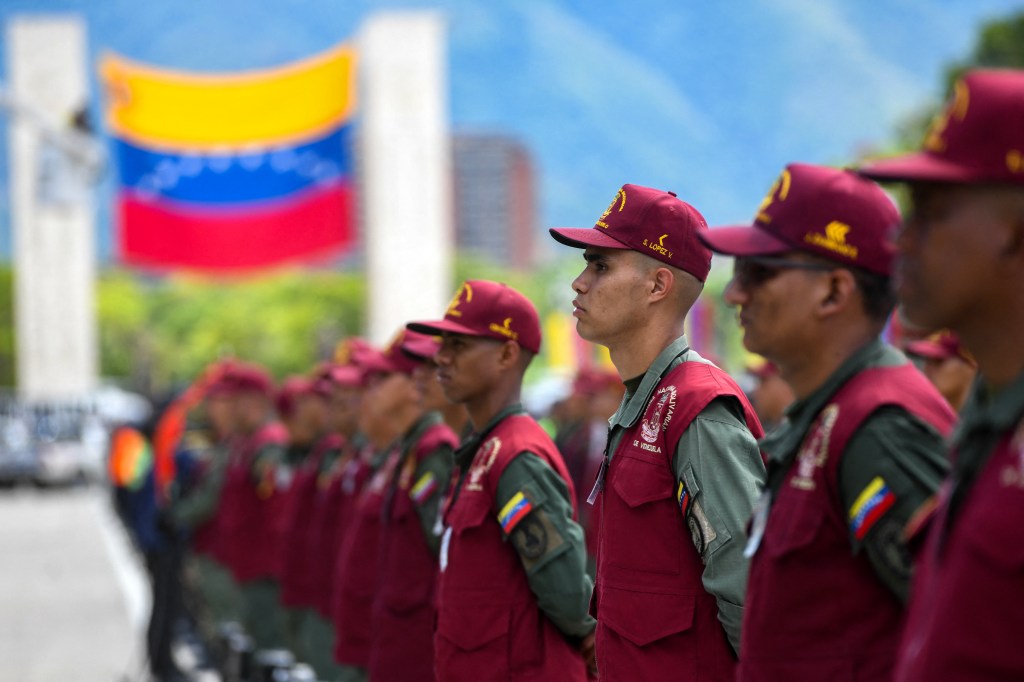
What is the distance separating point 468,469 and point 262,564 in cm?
580

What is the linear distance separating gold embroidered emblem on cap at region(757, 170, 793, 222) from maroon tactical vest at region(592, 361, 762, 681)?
0.83 meters

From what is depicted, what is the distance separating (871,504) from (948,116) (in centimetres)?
71

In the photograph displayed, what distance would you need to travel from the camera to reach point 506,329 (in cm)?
521

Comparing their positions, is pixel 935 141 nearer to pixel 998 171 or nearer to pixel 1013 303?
pixel 998 171

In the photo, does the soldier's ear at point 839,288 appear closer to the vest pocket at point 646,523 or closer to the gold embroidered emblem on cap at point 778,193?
the gold embroidered emblem on cap at point 778,193

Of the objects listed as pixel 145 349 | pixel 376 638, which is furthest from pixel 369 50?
pixel 145 349

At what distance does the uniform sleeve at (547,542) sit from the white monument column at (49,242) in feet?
97.5

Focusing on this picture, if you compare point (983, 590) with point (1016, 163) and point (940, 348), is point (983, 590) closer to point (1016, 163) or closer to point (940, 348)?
point (1016, 163)

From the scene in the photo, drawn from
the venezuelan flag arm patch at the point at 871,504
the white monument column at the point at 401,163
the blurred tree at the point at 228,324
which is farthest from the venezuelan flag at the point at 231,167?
the blurred tree at the point at 228,324

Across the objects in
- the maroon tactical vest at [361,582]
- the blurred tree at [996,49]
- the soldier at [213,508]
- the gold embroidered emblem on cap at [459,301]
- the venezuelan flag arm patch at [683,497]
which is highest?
the blurred tree at [996,49]

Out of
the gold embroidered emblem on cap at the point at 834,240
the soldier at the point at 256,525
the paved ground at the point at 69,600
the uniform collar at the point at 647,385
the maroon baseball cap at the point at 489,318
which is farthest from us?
the paved ground at the point at 69,600

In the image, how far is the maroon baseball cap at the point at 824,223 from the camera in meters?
2.87

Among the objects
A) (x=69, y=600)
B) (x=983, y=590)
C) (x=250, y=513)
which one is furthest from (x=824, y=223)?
(x=69, y=600)

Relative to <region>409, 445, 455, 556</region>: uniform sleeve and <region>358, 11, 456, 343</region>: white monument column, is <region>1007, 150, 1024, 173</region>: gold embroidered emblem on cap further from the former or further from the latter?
<region>358, 11, 456, 343</region>: white monument column
